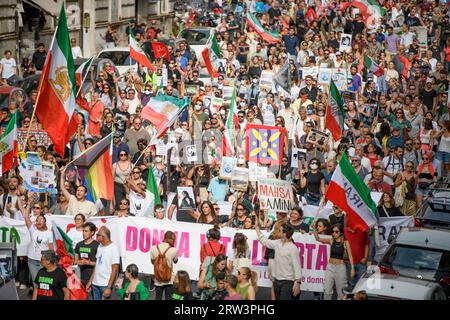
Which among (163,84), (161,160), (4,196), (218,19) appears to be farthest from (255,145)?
(218,19)

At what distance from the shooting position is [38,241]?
17.5 meters

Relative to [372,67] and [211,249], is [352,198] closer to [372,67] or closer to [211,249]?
[211,249]

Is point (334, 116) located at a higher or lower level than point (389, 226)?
higher

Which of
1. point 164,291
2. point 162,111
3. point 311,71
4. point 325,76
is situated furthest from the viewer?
point 311,71

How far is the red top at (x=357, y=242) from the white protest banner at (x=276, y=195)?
1530 millimetres

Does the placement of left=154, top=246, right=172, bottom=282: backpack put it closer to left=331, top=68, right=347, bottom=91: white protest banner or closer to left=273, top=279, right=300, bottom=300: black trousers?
left=273, top=279, right=300, bottom=300: black trousers

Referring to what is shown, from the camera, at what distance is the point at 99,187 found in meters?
19.3

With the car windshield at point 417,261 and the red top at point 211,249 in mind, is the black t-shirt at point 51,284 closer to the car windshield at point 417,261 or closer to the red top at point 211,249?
the red top at point 211,249

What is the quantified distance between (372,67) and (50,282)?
15.4 meters

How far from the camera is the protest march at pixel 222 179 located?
53.7 ft

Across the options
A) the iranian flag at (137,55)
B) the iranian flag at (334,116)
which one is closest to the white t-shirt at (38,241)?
the iranian flag at (334,116)

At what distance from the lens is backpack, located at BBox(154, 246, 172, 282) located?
16141mm

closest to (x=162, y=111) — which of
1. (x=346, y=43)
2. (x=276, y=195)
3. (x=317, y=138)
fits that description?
(x=317, y=138)

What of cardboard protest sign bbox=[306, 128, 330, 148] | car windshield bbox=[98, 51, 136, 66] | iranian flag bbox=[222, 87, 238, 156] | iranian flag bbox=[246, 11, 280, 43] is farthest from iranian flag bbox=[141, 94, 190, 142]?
iranian flag bbox=[246, 11, 280, 43]
